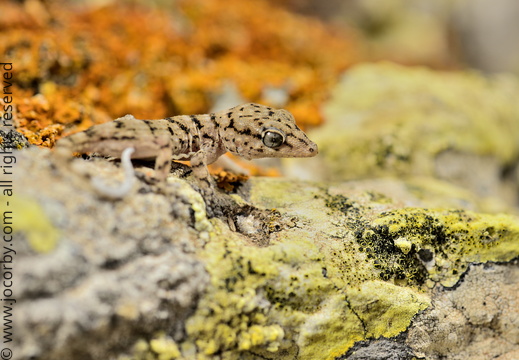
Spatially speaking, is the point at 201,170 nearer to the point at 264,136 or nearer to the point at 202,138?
the point at 202,138

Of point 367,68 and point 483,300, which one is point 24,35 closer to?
point 367,68

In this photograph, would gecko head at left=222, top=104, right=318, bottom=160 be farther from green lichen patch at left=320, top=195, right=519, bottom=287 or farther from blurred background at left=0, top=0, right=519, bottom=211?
blurred background at left=0, top=0, right=519, bottom=211

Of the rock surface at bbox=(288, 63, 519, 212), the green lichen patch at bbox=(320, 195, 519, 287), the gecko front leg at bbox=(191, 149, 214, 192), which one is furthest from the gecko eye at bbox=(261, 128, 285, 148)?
the rock surface at bbox=(288, 63, 519, 212)

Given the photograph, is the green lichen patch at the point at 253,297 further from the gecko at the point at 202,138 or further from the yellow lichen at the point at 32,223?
the yellow lichen at the point at 32,223

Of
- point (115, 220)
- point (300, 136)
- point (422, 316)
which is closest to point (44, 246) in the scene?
point (115, 220)

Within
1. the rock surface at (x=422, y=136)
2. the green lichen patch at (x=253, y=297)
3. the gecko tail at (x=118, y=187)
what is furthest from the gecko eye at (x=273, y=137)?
the rock surface at (x=422, y=136)

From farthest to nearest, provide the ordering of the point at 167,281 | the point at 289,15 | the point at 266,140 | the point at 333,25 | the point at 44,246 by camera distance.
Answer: the point at 333,25, the point at 289,15, the point at 266,140, the point at 167,281, the point at 44,246

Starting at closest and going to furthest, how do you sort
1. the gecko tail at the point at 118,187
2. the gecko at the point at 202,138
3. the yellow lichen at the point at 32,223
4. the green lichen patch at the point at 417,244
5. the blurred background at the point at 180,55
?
the yellow lichen at the point at 32,223 → the gecko tail at the point at 118,187 → the gecko at the point at 202,138 → the green lichen patch at the point at 417,244 → the blurred background at the point at 180,55
